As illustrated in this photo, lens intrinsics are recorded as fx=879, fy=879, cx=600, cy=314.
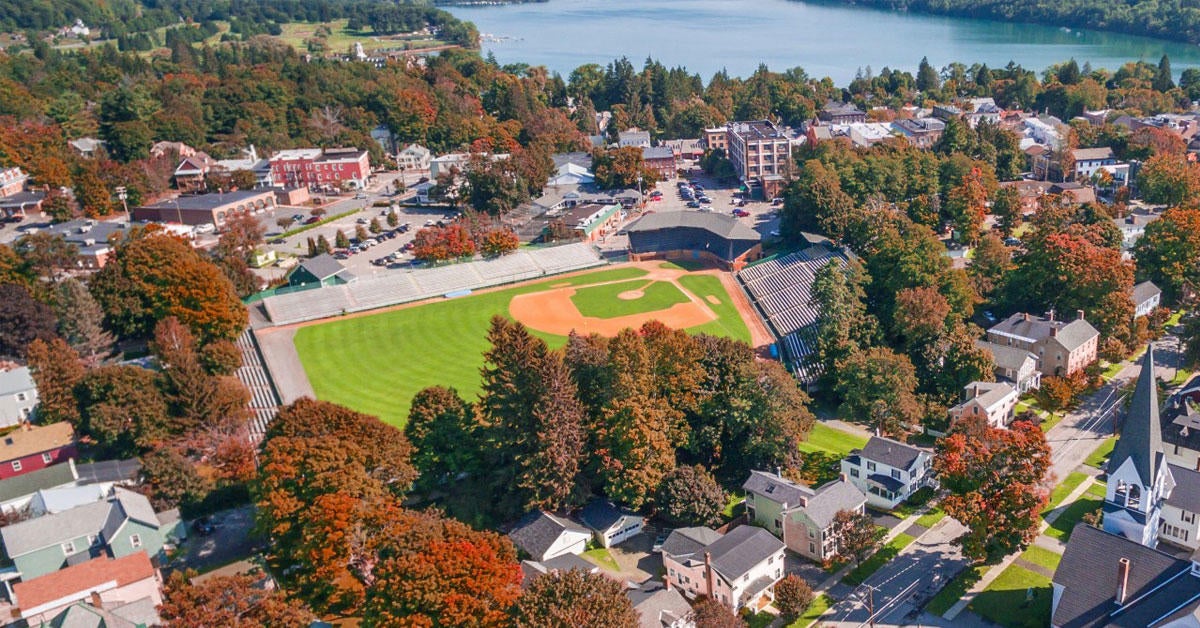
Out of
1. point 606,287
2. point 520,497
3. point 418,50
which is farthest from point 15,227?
point 418,50

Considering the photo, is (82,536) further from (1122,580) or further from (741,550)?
(1122,580)

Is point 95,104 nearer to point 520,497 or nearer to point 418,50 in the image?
point 418,50

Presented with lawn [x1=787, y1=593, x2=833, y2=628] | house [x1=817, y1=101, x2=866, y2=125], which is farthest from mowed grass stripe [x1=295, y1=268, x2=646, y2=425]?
house [x1=817, y1=101, x2=866, y2=125]

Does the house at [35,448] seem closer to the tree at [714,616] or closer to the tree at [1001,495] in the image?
the tree at [714,616]

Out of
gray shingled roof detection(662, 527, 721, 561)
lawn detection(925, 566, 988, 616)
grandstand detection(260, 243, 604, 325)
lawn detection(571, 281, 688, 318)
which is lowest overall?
lawn detection(925, 566, 988, 616)

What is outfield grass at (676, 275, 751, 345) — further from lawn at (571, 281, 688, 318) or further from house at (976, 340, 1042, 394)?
house at (976, 340, 1042, 394)

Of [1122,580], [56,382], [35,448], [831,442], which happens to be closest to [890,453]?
[831,442]
